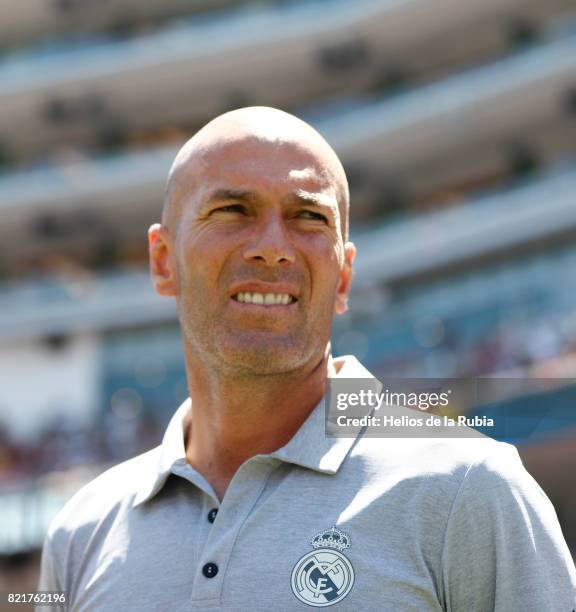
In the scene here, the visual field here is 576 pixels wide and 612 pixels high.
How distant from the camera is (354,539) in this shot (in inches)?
94.7

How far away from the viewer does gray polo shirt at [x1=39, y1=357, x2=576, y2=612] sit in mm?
2326

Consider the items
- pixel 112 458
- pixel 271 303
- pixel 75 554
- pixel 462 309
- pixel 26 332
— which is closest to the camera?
pixel 271 303

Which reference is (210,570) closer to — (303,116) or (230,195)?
(230,195)

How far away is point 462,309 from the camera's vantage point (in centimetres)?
2342

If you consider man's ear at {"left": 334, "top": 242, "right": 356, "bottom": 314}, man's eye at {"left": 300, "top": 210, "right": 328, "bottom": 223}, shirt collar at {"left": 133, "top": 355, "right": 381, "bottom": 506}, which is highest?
man's eye at {"left": 300, "top": 210, "right": 328, "bottom": 223}

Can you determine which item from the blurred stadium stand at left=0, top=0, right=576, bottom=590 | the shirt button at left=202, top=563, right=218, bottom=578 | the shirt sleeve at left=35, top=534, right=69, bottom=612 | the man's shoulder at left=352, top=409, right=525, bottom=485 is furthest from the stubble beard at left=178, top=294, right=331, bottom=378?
the blurred stadium stand at left=0, top=0, right=576, bottom=590

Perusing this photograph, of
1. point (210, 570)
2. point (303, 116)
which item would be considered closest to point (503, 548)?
point (210, 570)

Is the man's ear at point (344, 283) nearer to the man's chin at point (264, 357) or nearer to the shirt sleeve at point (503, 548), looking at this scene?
the man's chin at point (264, 357)

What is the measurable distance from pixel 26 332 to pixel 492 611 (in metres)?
25.2

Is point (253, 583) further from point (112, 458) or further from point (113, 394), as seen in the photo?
point (113, 394)

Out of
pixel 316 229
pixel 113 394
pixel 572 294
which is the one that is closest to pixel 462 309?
pixel 572 294

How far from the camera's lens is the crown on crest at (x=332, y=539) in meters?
2.40

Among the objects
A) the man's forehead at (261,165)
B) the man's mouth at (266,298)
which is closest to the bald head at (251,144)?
the man's forehead at (261,165)

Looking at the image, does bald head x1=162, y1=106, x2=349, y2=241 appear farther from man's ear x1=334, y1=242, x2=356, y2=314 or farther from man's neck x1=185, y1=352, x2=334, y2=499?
man's neck x1=185, y1=352, x2=334, y2=499
